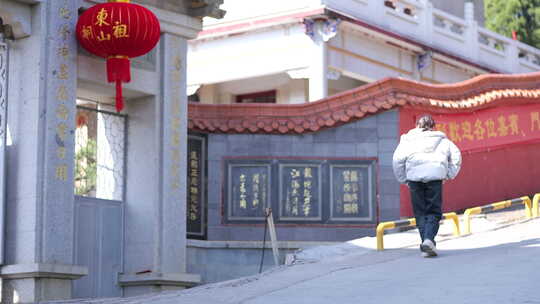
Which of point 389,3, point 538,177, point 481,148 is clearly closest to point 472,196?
point 481,148

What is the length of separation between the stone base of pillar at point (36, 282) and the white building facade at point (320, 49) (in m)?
9.12

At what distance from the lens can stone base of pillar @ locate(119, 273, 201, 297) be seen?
13367 millimetres

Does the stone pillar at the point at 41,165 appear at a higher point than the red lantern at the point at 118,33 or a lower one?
lower

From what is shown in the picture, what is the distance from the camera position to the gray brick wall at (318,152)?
53.4ft

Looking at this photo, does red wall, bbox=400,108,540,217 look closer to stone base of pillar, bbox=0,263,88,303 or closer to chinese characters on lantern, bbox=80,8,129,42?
chinese characters on lantern, bbox=80,8,129,42

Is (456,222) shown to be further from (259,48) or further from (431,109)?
(259,48)

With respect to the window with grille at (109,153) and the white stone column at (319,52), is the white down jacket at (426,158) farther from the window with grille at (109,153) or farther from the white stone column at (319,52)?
the white stone column at (319,52)

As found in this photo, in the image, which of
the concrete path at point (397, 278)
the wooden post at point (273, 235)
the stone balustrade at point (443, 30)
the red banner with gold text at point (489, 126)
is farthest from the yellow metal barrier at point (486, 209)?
the stone balustrade at point (443, 30)

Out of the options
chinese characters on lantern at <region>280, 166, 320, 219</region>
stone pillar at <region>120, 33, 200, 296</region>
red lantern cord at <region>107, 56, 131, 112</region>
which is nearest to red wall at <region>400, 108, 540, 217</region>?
chinese characters on lantern at <region>280, 166, 320, 219</region>

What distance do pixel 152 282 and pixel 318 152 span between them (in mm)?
4164

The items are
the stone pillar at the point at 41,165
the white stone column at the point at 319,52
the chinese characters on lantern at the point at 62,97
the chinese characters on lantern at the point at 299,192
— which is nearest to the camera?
the stone pillar at the point at 41,165

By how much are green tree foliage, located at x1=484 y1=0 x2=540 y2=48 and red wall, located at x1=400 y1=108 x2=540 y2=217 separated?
12396 millimetres

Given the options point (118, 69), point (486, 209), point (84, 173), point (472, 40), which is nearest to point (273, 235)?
point (84, 173)

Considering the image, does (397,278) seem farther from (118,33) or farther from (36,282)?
(118,33)
